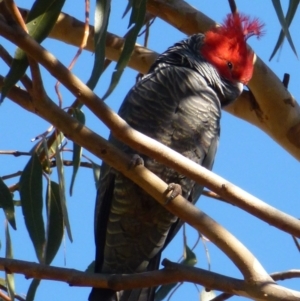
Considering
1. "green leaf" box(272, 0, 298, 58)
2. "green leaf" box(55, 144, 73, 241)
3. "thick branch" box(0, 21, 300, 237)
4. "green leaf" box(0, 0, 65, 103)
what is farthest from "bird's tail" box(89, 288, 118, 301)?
"green leaf" box(272, 0, 298, 58)

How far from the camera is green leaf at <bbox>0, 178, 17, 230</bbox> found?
1713 mm

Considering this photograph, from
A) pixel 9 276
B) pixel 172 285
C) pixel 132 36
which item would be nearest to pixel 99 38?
pixel 132 36

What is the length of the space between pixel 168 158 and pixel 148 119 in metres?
0.73

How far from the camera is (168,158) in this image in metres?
1.30

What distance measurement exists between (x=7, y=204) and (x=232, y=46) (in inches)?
41.9

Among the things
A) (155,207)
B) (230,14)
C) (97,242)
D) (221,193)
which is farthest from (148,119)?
(221,193)

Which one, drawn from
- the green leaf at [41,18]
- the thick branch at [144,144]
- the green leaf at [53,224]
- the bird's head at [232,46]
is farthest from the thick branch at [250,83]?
the thick branch at [144,144]

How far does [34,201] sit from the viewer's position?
1.75 m

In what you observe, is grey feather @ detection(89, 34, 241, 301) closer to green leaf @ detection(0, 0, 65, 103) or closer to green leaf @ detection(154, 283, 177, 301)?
green leaf @ detection(154, 283, 177, 301)

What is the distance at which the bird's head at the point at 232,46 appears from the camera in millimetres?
2287

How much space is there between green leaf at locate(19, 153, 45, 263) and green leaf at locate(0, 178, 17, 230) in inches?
1.3

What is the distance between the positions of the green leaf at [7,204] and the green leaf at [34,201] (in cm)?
3

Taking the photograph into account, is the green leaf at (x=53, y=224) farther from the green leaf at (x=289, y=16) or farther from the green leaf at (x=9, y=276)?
the green leaf at (x=289, y=16)

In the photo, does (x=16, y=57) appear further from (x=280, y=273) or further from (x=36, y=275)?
(x=280, y=273)
